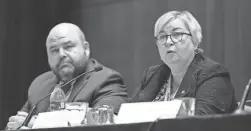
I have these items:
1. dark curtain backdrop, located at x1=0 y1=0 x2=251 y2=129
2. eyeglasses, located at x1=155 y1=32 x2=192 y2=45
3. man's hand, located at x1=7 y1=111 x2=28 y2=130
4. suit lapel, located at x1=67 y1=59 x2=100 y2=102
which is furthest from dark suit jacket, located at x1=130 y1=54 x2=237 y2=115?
dark curtain backdrop, located at x1=0 y1=0 x2=251 y2=129

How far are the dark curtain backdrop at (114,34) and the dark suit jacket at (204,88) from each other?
2.70 feet

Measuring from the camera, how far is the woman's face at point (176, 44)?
283 cm

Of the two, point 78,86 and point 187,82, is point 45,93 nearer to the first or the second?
point 78,86

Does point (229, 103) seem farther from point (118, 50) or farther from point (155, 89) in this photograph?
point (118, 50)

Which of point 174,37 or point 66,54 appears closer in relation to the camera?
point 174,37

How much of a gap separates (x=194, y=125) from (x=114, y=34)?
8.30ft

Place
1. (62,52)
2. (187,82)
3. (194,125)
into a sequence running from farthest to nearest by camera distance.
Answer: (62,52), (187,82), (194,125)

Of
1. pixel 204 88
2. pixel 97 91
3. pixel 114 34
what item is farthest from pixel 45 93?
pixel 204 88

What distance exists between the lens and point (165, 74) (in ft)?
9.78

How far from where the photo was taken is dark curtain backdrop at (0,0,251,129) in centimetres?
362

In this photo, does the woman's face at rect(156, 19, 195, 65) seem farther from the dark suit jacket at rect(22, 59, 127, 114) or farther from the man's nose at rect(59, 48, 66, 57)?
the man's nose at rect(59, 48, 66, 57)

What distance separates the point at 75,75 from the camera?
3469mm

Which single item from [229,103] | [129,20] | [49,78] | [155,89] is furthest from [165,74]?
[129,20]

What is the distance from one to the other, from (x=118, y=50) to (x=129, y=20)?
0.24 metres
